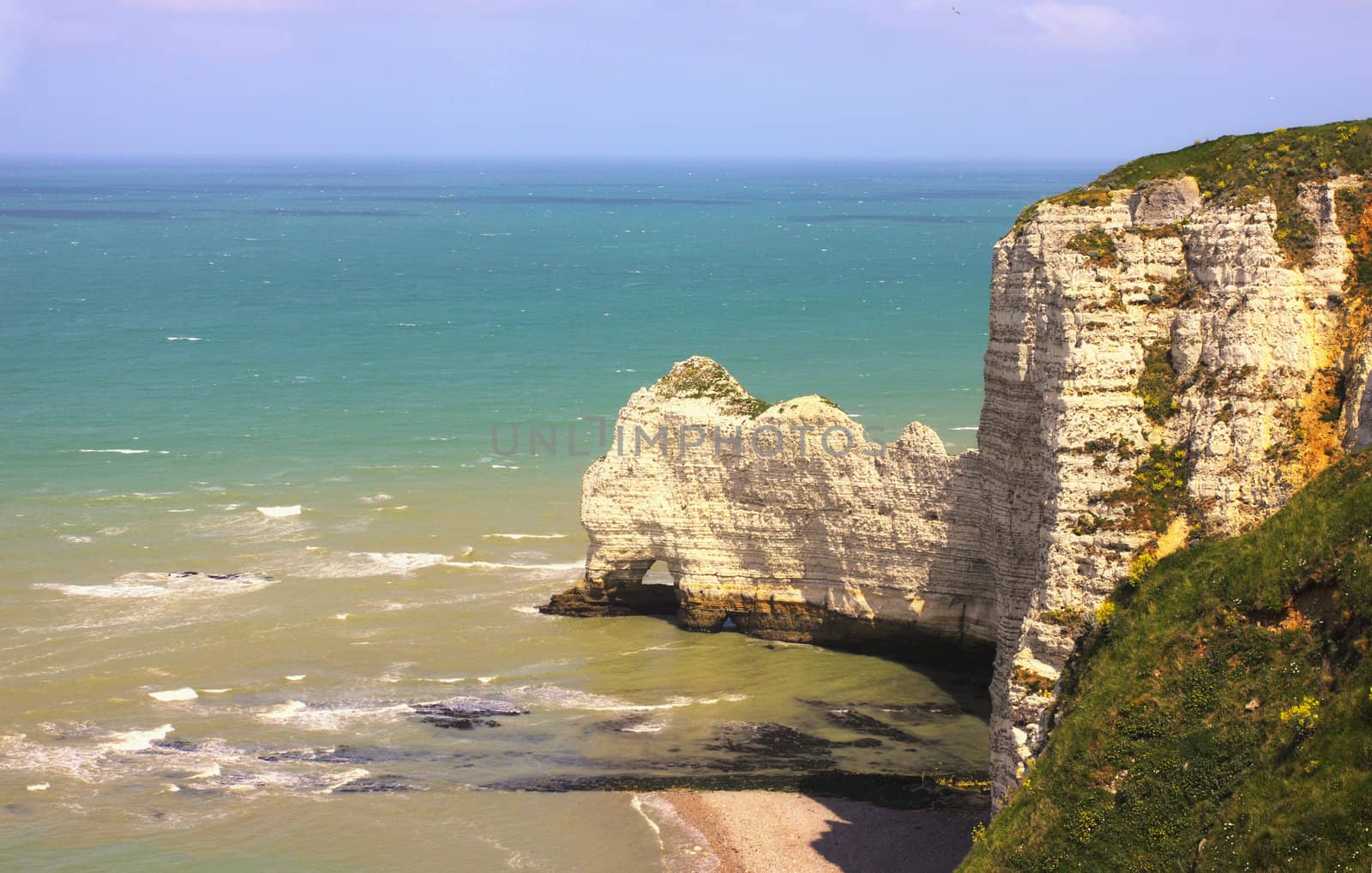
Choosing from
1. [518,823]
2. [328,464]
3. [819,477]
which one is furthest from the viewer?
[328,464]

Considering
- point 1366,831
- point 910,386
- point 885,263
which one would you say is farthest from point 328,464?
point 885,263

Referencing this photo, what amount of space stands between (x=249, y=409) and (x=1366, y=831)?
65966 mm

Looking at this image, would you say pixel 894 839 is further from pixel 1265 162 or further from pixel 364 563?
pixel 364 563

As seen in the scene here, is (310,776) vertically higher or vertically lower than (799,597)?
lower

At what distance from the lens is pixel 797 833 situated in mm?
31328

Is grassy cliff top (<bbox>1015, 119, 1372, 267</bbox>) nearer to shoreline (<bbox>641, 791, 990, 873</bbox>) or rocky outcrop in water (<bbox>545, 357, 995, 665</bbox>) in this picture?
rocky outcrop in water (<bbox>545, 357, 995, 665</bbox>)

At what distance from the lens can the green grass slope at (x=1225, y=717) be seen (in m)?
19.8

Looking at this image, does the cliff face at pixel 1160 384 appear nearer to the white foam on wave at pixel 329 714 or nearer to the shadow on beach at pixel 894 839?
the shadow on beach at pixel 894 839

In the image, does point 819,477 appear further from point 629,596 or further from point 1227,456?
point 1227,456

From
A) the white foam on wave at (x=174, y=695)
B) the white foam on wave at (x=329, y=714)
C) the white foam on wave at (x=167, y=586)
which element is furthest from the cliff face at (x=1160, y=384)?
the white foam on wave at (x=167, y=586)

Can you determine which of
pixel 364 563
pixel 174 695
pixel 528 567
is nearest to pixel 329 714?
pixel 174 695

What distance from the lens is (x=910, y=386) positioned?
78125 mm

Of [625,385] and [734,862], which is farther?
[625,385]

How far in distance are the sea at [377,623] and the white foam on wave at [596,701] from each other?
118mm
